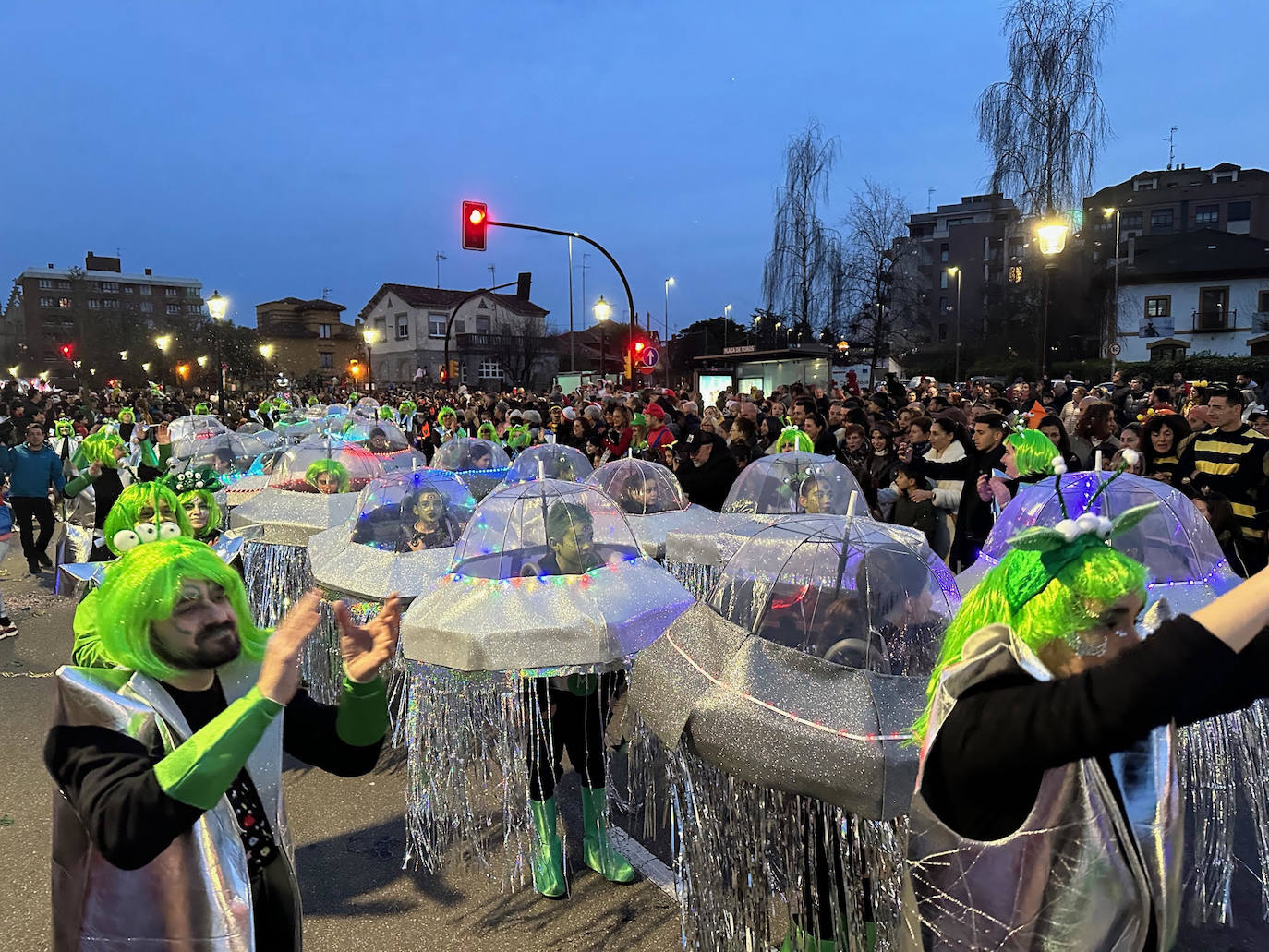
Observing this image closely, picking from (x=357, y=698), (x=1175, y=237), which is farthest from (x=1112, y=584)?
(x=1175, y=237)

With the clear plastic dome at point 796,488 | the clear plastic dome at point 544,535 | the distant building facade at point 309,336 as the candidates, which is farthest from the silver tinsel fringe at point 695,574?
the distant building facade at point 309,336

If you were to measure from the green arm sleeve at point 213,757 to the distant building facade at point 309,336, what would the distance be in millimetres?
78167

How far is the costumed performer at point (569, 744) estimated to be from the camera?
348 cm

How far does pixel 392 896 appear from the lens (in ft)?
11.9

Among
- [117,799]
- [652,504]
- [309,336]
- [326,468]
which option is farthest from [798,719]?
[309,336]

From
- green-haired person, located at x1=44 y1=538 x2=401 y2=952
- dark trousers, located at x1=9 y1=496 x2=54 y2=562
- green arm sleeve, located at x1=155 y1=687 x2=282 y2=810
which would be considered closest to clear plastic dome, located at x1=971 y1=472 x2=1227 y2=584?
green-haired person, located at x1=44 y1=538 x2=401 y2=952

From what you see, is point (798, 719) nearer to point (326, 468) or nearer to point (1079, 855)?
point (1079, 855)

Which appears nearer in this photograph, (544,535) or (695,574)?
(544,535)

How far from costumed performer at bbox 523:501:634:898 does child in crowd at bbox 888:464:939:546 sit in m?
3.28

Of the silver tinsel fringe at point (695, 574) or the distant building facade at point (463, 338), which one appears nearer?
the silver tinsel fringe at point (695, 574)

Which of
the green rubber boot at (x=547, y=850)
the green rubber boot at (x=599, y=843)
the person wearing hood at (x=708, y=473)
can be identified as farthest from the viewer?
the person wearing hood at (x=708, y=473)

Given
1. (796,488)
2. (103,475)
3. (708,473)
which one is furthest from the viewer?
(103,475)

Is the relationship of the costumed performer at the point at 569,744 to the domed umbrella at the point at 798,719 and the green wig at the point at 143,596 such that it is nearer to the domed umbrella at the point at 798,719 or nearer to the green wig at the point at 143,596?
the domed umbrella at the point at 798,719

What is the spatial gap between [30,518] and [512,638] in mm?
9260
